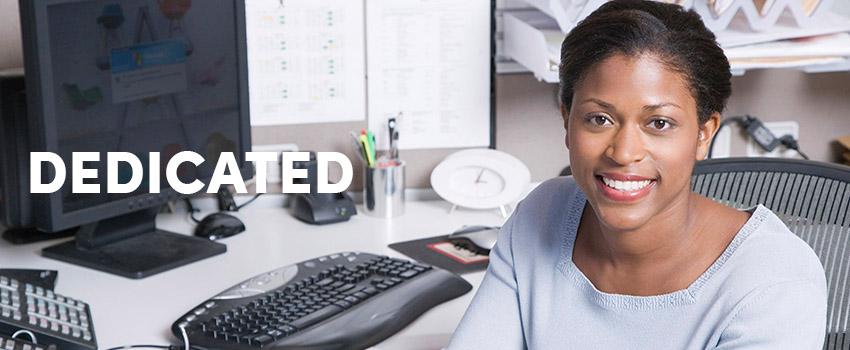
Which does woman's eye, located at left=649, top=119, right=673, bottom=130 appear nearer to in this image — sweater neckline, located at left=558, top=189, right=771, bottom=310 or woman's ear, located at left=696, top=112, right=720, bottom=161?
woman's ear, located at left=696, top=112, right=720, bottom=161

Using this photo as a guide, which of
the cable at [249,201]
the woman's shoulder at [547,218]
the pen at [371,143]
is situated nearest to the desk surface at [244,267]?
the cable at [249,201]

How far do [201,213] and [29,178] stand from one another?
1.17 feet

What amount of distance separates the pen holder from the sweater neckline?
71cm

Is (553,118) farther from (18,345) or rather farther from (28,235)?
(18,345)

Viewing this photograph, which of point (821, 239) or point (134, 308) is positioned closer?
point (821, 239)

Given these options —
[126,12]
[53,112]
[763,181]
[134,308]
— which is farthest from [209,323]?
[763,181]

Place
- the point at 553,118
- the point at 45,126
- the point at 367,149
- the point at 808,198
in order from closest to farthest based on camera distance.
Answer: the point at 808,198 → the point at 45,126 → the point at 367,149 → the point at 553,118

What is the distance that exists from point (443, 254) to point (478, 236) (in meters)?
0.06

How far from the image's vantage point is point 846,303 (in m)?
1.32

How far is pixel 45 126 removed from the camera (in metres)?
1.59

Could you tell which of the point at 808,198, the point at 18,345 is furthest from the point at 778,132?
the point at 18,345

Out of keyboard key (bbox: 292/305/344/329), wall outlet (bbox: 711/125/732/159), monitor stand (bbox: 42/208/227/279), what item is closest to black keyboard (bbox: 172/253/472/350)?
keyboard key (bbox: 292/305/344/329)

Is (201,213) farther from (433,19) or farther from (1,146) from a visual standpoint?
(433,19)

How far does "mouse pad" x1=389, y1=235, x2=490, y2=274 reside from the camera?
5.73 ft
